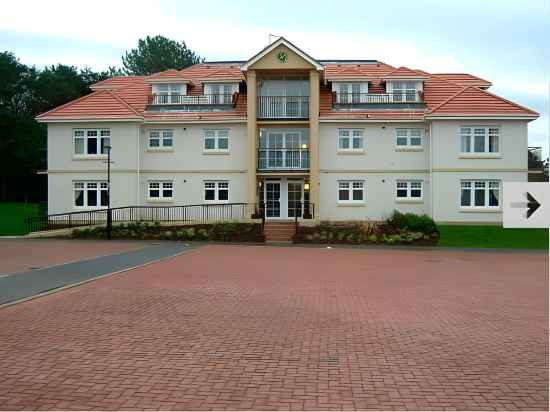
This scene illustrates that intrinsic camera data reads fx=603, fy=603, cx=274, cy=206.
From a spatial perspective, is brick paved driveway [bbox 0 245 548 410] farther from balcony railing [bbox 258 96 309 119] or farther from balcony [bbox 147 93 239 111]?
balcony [bbox 147 93 239 111]

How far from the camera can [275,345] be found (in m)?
8.13

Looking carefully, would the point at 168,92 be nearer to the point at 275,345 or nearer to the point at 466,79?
the point at 466,79

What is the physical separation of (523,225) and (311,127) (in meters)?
32.1

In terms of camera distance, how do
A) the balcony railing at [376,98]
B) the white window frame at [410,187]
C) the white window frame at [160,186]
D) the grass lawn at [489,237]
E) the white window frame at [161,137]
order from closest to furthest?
the grass lawn at [489,237] → the white window frame at [410,187] → the white window frame at [160,186] → the white window frame at [161,137] → the balcony railing at [376,98]

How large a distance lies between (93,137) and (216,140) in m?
7.50

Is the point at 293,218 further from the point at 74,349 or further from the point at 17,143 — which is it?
the point at 17,143

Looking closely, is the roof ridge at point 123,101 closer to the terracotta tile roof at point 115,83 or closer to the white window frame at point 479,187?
the terracotta tile roof at point 115,83

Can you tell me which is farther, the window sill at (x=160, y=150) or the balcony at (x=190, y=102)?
the balcony at (x=190, y=102)

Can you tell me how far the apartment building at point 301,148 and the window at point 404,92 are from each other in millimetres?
75

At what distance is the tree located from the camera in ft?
253

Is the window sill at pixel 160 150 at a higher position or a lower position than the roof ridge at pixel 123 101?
lower

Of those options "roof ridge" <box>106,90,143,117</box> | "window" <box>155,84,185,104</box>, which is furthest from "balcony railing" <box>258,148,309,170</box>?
"roof ridge" <box>106,90,143,117</box>

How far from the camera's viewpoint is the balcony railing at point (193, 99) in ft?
126

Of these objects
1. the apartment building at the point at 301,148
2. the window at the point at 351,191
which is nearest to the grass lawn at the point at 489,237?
the apartment building at the point at 301,148
